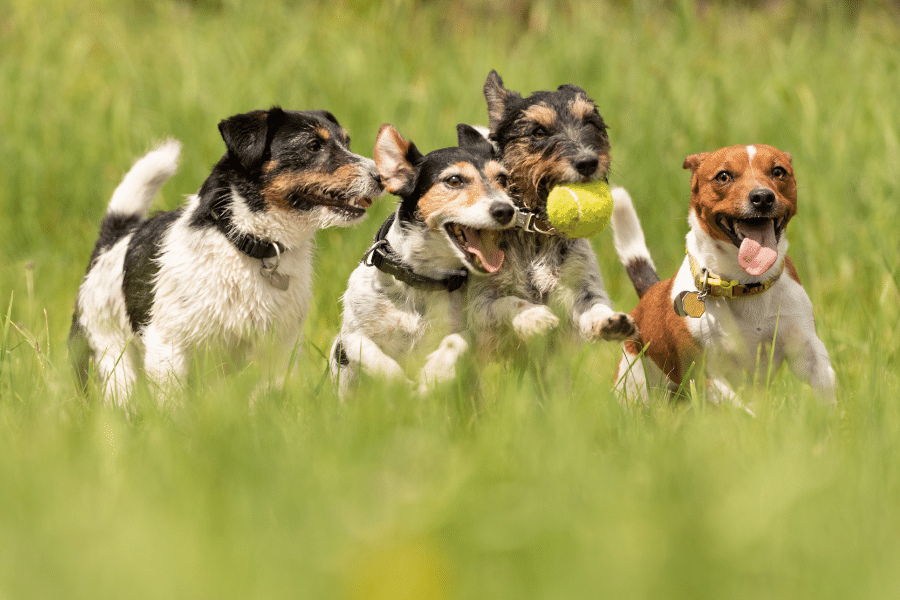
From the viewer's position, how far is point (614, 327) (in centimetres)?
343

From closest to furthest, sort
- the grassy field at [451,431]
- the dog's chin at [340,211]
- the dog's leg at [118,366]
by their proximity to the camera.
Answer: the grassy field at [451,431]
the dog's chin at [340,211]
the dog's leg at [118,366]

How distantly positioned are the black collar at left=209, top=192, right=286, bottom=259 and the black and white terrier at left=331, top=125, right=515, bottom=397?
0.42 m

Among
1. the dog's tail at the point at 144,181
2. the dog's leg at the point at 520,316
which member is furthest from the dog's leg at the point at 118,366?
the dog's leg at the point at 520,316

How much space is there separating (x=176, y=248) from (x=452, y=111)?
11.2ft

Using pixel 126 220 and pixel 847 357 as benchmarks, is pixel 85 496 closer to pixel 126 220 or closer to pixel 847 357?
pixel 126 220

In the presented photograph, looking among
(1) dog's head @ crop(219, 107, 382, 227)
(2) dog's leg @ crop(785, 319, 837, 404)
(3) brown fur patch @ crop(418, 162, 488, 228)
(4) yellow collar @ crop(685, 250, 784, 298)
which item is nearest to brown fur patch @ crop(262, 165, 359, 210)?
(1) dog's head @ crop(219, 107, 382, 227)

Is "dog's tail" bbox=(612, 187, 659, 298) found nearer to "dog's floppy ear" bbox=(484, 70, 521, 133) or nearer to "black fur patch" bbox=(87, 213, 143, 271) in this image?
"dog's floppy ear" bbox=(484, 70, 521, 133)

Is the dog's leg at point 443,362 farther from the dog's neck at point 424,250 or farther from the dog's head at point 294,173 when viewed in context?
the dog's head at point 294,173

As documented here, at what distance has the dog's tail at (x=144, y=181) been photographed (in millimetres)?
4540

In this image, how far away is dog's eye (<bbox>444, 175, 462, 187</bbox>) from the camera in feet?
11.8

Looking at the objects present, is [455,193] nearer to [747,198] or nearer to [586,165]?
[586,165]

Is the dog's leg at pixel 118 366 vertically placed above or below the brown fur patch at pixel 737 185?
below

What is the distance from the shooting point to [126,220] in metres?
4.79

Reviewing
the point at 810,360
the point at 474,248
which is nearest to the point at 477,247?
the point at 474,248
